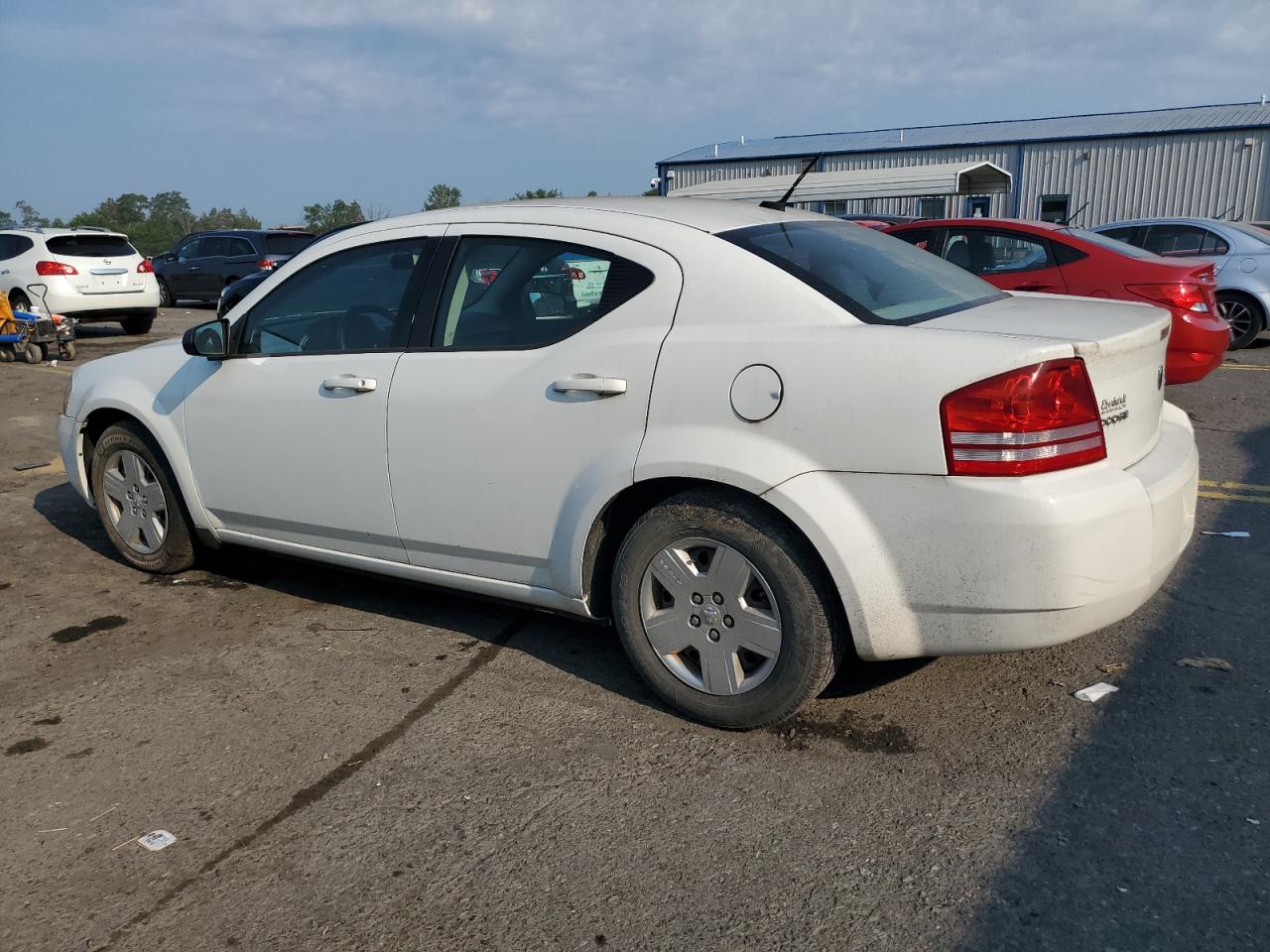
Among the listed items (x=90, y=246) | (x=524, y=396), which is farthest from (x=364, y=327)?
(x=90, y=246)

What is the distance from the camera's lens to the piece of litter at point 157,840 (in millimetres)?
2877

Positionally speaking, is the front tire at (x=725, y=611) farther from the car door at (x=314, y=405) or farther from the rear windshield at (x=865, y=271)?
the car door at (x=314, y=405)

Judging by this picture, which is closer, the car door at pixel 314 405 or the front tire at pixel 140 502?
the car door at pixel 314 405

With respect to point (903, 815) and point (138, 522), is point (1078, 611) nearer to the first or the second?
point (903, 815)

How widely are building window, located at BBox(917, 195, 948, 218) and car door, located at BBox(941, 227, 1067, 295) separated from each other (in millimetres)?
21300

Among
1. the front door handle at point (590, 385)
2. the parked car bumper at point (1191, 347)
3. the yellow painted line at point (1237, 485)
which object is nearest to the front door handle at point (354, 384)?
the front door handle at point (590, 385)

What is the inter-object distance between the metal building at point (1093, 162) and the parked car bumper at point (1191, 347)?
1892cm

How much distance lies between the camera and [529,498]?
142 inches

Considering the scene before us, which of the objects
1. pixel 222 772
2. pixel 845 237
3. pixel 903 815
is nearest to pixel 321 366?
pixel 222 772

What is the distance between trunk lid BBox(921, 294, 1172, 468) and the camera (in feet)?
9.97

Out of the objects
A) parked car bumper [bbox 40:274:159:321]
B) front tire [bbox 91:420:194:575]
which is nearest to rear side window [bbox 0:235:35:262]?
parked car bumper [bbox 40:274:159:321]

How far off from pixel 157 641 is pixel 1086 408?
3.52 meters

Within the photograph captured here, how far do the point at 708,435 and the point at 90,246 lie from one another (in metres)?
14.6

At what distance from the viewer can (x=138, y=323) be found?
1630 centimetres
